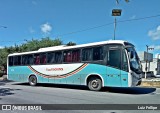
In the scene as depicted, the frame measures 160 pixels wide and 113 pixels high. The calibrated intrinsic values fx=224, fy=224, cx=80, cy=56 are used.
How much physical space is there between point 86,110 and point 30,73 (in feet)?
41.3

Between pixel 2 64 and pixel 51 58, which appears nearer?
pixel 51 58

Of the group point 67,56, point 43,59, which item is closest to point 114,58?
point 67,56

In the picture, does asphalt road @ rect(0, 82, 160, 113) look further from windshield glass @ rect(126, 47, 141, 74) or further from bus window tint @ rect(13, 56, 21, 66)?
bus window tint @ rect(13, 56, 21, 66)

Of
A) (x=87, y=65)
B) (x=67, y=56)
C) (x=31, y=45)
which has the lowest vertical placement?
(x=87, y=65)

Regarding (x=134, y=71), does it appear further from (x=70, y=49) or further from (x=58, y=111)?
(x=58, y=111)

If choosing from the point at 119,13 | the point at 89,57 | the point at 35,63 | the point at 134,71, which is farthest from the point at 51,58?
the point at 119,13

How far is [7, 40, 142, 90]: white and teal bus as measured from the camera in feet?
44.4

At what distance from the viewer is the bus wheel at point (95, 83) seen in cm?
1468

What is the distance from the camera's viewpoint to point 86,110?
8102 mm

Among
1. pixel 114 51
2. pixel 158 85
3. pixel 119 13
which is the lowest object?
pixel 158 85

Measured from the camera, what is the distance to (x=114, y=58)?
1392 cm

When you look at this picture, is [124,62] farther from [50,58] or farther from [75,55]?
[50,58]

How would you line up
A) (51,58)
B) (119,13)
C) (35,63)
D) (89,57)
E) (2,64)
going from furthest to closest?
(2,64), (119,13), (35,63), (51,58), (89,57)

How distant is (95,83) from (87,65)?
4.41 feet
